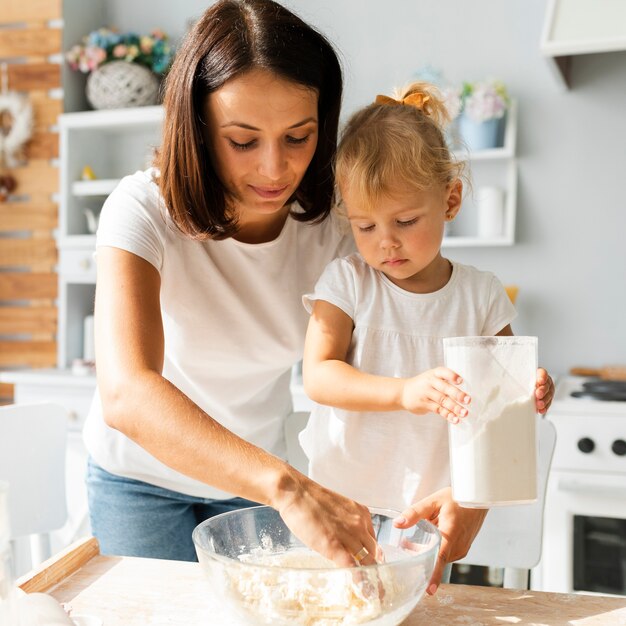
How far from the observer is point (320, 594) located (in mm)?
755

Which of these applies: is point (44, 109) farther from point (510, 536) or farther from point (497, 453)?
point (497, 453)

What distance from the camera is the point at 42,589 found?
0.95 metres

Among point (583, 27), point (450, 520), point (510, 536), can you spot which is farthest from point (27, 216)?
point (450, 520)

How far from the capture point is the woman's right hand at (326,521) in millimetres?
777

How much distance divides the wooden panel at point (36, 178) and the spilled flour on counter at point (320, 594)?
2.67 meters

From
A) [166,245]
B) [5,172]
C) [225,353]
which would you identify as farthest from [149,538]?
[5,172]

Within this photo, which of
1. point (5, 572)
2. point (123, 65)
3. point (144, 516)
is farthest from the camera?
point (123, 65)

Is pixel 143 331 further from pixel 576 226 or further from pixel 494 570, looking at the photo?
pixel 576 226

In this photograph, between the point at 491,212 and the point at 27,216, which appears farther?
the point at 27,216

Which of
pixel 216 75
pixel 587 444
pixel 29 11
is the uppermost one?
pixel 29 11

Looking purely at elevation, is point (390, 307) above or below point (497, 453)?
above

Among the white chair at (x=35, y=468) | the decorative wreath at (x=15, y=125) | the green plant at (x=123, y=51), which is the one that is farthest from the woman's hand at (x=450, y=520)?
the decorative wreath at (x=15, y=125)

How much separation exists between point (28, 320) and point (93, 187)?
61 cm

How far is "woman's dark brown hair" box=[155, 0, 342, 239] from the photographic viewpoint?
1.12 meters
